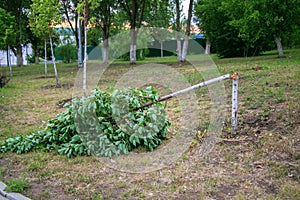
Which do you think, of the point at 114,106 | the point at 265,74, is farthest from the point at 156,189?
the point at 265,74

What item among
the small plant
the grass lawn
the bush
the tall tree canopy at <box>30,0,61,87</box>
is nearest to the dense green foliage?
the grass lawn

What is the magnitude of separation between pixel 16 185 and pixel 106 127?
1.60 meters

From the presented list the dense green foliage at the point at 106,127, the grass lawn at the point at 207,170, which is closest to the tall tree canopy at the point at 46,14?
the grass lawn at the point at 207,170

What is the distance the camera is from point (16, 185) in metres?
3.98

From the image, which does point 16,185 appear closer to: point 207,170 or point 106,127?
point 106,127

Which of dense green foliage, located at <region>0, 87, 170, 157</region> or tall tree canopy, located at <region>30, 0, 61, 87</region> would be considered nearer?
dense green foliage, located at <region>0, 87, 170, 157</region>

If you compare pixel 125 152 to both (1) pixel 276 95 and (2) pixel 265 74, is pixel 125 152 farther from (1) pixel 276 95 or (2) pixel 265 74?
(2) pixel 265 74

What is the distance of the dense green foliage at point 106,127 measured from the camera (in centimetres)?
504

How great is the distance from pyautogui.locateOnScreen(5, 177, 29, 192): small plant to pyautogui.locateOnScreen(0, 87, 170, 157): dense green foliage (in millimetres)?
1019

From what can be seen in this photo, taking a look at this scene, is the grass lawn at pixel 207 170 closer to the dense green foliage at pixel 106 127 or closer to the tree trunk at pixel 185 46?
the dense green foliage at pixel 106 127

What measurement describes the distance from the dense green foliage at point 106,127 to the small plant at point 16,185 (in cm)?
102

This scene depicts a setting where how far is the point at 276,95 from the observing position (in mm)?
7047

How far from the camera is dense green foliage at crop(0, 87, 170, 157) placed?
5043 millimetres

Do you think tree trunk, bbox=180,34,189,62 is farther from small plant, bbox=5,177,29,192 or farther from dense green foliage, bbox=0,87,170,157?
small plant, bbox=5,177,29,192
